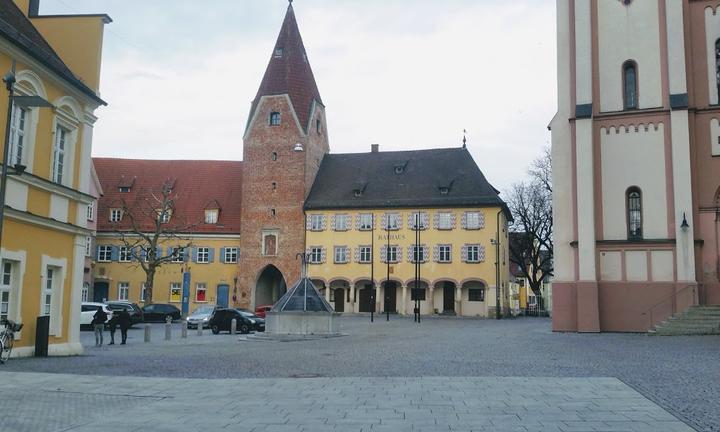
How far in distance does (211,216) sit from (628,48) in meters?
45.4

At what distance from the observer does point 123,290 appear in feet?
218

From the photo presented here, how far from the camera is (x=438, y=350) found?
71.9 feet

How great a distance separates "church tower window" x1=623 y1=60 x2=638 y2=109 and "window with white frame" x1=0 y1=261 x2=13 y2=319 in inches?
973

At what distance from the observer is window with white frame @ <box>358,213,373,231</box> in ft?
209

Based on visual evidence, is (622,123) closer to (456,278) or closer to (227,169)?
(456,278)

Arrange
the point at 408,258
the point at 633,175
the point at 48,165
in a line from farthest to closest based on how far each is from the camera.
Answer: the point at 408,258, the point at 633,175, the point at 48,165

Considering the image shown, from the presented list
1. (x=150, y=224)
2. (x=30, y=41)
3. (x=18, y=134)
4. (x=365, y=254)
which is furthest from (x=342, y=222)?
(x=18, y=134)

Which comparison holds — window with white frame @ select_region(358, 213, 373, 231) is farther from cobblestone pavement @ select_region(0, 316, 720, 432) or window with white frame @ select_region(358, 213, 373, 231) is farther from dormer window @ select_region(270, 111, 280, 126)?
cobblestone pavement @ select_region(0, 316, 720, 432)

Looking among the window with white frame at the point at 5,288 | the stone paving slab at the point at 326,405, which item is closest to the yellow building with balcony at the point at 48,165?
the window with white frame at the point at 5,288

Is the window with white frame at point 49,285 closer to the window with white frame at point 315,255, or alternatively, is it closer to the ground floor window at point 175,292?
the window with white frame at point 315,255

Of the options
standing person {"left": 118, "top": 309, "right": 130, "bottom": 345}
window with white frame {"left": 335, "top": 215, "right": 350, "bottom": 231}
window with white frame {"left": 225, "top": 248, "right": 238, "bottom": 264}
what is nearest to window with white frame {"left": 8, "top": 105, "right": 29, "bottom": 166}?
standing person {"left": 118, "top": 309, "right": 130, "bottom": 345}

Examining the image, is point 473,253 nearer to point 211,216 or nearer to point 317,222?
point 317,222

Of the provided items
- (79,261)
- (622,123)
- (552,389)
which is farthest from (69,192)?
(622,123)

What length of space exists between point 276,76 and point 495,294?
28.3 meters
